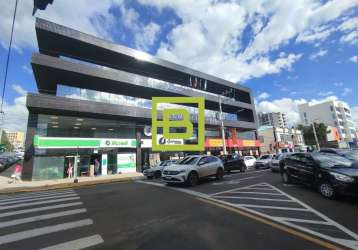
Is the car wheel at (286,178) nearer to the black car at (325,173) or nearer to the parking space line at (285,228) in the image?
the black car at (325,173)

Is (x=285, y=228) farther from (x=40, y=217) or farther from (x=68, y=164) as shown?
(x=68, y=164)

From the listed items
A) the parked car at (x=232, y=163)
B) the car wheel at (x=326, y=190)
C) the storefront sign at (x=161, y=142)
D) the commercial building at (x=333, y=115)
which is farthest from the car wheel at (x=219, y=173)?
the commercial building at (x=333, y=115)

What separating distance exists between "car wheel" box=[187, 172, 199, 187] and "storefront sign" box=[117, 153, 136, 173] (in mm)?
15287

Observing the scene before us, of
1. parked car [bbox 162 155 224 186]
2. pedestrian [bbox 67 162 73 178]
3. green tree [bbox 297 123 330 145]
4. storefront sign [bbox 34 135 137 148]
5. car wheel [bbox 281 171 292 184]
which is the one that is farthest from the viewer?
green tree [bbox 297 123 330 145]

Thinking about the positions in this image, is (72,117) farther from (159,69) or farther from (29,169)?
(159,69)

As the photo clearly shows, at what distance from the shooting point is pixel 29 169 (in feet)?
63.0

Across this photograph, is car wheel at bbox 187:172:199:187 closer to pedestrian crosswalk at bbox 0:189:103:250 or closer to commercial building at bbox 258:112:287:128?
pedestrian crosswalk at bbox 0:189:103:250

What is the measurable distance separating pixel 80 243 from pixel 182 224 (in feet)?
7.37

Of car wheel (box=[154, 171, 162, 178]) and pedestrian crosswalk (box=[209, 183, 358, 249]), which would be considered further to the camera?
car wheel (box=[154, 171, 162, 178])

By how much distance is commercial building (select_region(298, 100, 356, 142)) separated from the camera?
283ft

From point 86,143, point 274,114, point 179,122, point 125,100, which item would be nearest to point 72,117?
point 86,143

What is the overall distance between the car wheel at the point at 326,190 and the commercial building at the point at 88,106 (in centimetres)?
1663

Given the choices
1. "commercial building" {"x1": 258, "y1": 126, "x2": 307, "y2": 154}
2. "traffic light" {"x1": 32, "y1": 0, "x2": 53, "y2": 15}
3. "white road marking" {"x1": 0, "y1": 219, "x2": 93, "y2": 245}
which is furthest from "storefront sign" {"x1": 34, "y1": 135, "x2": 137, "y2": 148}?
"commercial building" {"x1": 258, "y1": 126, "x2": 307, "y2": 154}

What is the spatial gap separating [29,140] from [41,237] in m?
19.4
